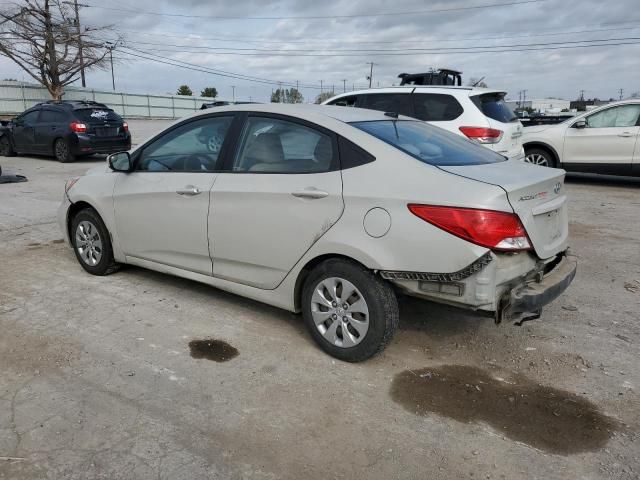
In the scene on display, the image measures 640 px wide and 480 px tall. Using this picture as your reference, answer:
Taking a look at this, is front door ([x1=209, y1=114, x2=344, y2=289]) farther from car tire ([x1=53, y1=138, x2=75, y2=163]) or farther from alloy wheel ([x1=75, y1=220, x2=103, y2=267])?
car tire ([x1=53, y1=138, x2=75, y2=163])

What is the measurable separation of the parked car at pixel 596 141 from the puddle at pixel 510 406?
870 centimetres

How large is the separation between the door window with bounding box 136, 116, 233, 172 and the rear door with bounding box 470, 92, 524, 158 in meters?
5.11

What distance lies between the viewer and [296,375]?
132 inches

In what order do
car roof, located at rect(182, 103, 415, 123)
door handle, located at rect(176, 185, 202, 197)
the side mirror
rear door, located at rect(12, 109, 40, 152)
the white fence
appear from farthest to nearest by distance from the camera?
the white fence → rear door, located at rect(12, 109, 40, 152) → the side mirror → door handle, located at rect(176, 185, 202, 197) → car roof, located at rect(182, 103, 415, 123)

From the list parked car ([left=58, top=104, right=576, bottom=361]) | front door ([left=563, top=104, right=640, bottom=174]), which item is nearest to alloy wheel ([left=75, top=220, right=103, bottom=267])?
parked car ([left=58, top=104, right=576, bottom=361])

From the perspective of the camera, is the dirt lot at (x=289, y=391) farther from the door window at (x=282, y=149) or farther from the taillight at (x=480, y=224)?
the door window at (x=282, y=149)

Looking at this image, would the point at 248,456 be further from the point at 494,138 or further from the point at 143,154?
the point at 494,138

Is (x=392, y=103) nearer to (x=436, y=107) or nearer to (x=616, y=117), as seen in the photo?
(x=436, y=107)

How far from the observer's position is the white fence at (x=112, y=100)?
1401 inches

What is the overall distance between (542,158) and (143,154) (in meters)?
9.17

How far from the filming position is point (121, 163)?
15.3ft

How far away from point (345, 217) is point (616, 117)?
369 inches

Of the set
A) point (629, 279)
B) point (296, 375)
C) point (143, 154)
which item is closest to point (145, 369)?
point (296, 375)

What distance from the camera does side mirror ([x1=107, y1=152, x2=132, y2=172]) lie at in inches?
182
